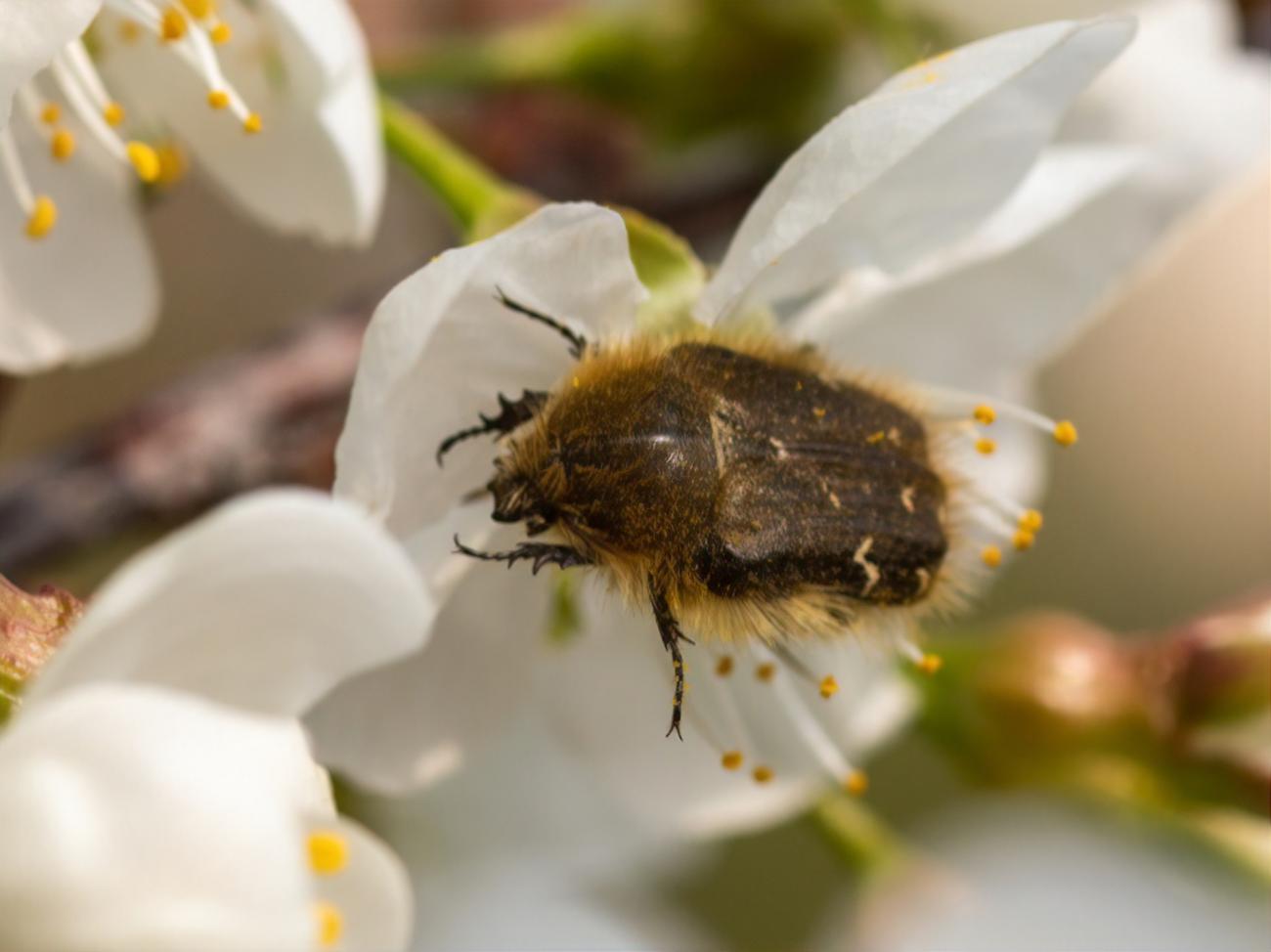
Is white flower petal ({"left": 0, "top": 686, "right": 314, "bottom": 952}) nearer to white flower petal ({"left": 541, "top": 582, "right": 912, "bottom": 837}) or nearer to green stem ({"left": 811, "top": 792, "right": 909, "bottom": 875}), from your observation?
white flower petal ({"left": 541, "top": 582, "right": 912, "bottom": 837})

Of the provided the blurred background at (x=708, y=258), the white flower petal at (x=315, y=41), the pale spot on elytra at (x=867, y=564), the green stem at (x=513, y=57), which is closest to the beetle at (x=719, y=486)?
the pale spot on elytra at (x=867, y=564)

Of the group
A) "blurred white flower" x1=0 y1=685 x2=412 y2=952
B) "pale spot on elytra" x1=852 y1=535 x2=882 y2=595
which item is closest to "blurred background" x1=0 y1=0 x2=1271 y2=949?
"pale spot on elytra" x1=852 y1=535 x2=882 y2=595

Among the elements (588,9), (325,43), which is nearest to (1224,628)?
(325,43)

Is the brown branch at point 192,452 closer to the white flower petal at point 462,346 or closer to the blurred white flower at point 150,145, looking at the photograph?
the blurred white flower at point 150,145

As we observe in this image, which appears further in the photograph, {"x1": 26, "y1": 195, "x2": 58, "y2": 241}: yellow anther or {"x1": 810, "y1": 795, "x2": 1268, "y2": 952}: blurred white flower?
{"x1": 810, "y1": 795, "x2": 1268, "y2": 952}: blurred white flower

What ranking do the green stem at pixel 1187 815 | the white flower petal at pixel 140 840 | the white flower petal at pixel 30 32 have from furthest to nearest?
the green stem at pixel 1187 815, the white flower petal at pixel 30 32, the white flower petal at pixel 140 840

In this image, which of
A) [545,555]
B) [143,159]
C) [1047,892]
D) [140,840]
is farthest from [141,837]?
[1047,892]
